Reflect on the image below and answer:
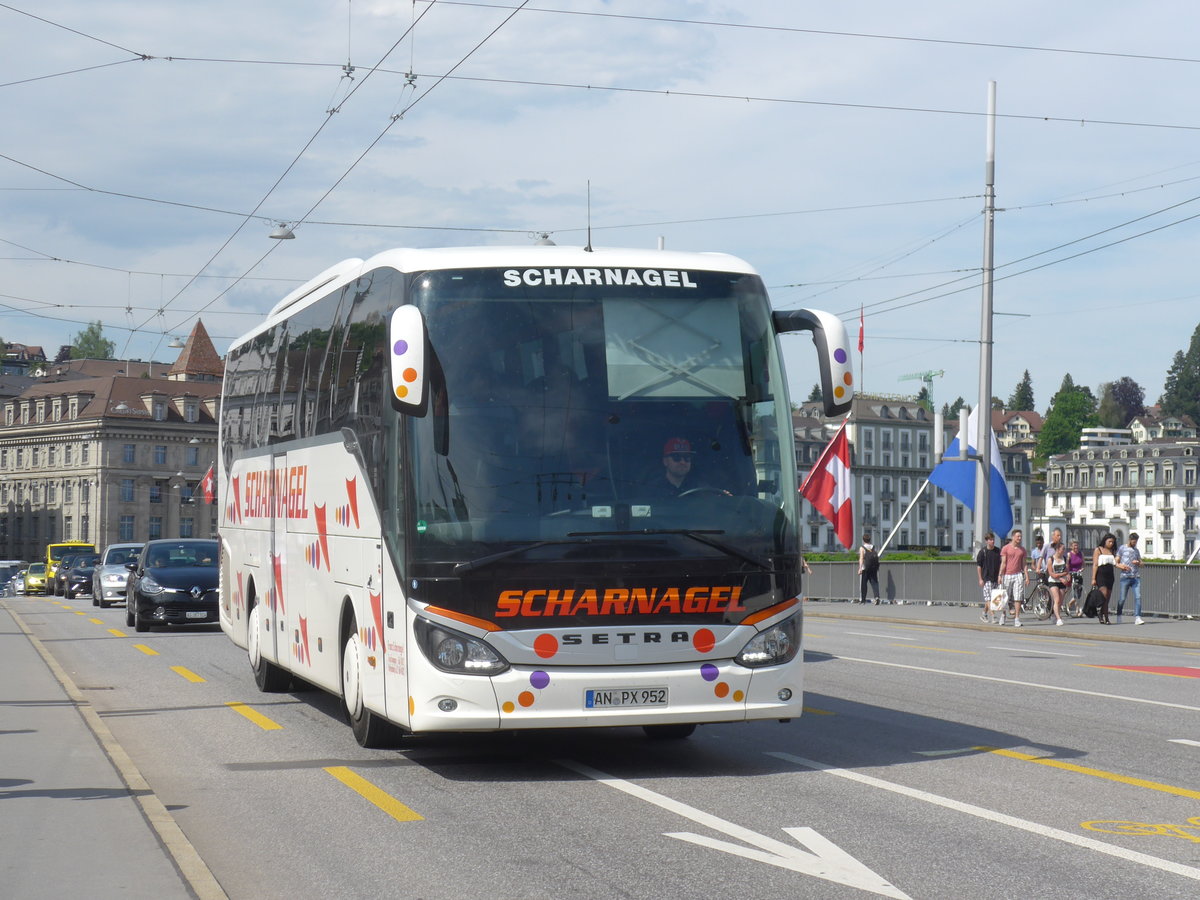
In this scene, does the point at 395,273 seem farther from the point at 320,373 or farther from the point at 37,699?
the point at 37,699

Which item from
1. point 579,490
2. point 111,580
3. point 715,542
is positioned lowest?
point 111,580

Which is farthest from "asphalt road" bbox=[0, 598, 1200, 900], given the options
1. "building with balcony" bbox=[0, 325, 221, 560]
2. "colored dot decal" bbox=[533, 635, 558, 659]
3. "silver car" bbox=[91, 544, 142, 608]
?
"building with balcony" bbox=[0, 325, 221, 560]

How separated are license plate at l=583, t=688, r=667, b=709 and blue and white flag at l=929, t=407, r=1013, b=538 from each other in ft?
86.1

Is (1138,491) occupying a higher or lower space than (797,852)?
higher

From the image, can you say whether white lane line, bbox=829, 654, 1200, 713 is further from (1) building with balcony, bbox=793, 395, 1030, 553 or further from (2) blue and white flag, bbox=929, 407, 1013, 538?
(1) building with balcony, bbox=793, 395, 1030, 553

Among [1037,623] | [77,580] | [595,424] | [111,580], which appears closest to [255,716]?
[595,424]

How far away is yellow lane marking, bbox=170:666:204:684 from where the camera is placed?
17688mm

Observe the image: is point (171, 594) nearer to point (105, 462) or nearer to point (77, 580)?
point (77, 580)

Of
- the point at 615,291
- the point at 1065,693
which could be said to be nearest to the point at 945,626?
the point at 1065,693

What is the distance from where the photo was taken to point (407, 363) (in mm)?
9477

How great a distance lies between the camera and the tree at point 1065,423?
190750mm

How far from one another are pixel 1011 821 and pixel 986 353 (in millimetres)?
30258

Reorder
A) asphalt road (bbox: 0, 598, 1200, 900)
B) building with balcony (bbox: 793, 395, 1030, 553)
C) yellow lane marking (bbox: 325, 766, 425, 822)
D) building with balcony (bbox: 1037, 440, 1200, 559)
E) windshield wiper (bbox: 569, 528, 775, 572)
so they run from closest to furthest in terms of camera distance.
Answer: asphalt road (bbox: 0, 598, 1200, 900) → yellow lane marking (bbox: 325, 766, 425, 822) → windshield wiper (bbox: 569, 528, 775, 572) → building with balcony (bbox: 793, 395, 1030, 553) → building with balcony (bbox: 1037, 440, 1200, 559)

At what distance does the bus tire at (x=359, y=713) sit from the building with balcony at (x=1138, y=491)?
156m
